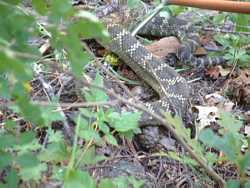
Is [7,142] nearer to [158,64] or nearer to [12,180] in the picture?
[12,180]

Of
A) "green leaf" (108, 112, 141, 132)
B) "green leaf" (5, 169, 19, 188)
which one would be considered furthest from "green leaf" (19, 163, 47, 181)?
"green leaf" (108, 112, 141, 132)

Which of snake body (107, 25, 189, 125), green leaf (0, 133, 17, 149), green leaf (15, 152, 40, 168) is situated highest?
green leaf (0, 133, 17, 149)

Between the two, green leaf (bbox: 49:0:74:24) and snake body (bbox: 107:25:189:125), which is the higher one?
green leaf (bbox: 49:0:74:24)

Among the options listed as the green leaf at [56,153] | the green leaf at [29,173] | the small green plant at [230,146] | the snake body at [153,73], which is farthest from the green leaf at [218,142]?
the snake body at [153,73]

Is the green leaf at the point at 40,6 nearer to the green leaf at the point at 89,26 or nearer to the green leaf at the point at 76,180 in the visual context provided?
the green leaf at the point at 89,26

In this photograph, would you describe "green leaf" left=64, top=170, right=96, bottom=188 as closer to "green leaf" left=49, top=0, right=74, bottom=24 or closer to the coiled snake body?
"green leaf" left=49, top=0, right=74, bottom=24

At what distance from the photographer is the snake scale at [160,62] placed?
4441 mm

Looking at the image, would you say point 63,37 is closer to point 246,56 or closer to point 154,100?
point 154,100

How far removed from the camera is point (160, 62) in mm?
5023

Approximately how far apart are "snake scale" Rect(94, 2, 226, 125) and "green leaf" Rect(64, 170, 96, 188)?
6.25 ft

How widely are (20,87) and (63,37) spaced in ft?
0.68

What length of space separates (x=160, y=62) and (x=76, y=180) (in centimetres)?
299

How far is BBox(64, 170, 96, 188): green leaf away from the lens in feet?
6.97

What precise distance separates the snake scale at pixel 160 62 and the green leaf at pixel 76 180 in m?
1.91
